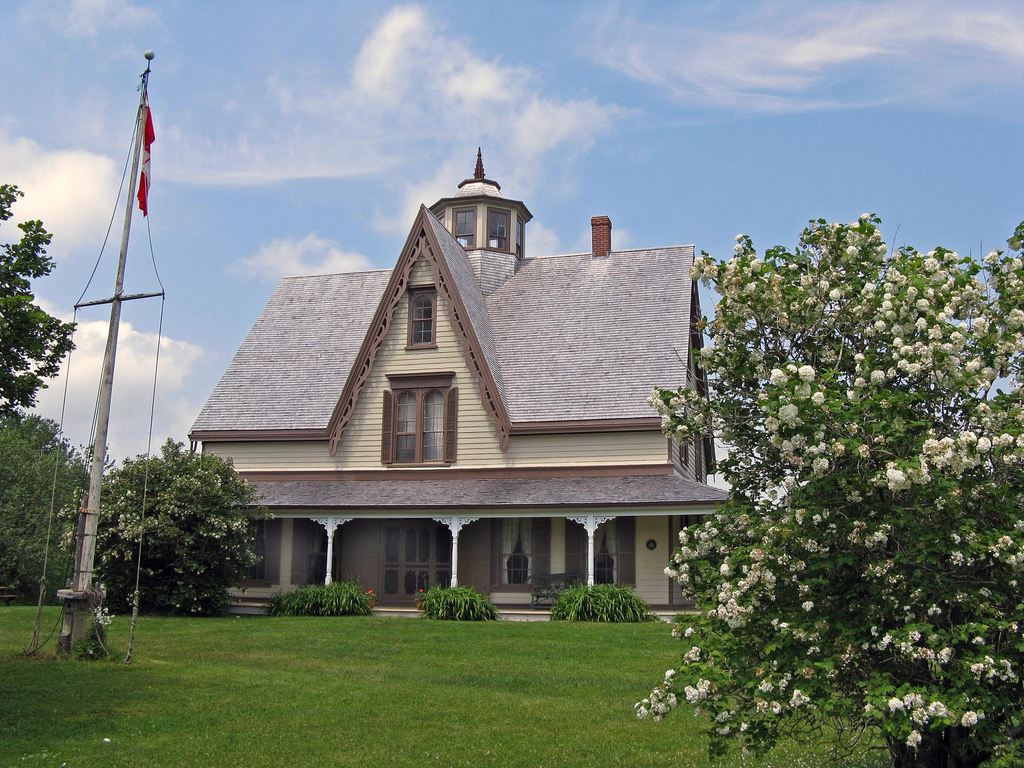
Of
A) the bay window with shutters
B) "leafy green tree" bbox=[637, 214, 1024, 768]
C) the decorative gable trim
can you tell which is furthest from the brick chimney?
"leafy green tree" bbox=[637, 214, 1024, 768]

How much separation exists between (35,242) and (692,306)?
2121 cm

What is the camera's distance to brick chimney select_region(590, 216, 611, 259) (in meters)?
32.9

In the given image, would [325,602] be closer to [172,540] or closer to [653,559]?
[172,540]

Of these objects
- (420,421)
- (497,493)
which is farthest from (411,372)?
(497,493)

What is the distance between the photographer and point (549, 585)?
85.1ft

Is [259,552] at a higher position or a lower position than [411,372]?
lower

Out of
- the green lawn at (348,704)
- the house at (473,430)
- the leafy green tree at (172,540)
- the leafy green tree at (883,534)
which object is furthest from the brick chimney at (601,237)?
the leafy green tree at (883,534)

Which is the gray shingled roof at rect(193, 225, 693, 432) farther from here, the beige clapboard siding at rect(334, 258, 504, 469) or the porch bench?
the porch bench

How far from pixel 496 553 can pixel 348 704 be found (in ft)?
49.0

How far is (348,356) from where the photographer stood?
103 ft

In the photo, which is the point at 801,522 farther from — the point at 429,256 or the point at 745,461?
→ the point at 429,256

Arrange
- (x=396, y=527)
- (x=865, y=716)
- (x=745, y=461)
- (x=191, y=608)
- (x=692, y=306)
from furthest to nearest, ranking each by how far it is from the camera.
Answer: (x=692, y=306) < (x=396, y=527) < (x=191, y=608) < (x=745, y=461) < (x=865, y=716)

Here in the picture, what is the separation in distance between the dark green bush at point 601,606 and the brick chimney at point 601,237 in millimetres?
12504

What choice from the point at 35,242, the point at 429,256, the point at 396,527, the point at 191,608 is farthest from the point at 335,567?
the point at 35,242
